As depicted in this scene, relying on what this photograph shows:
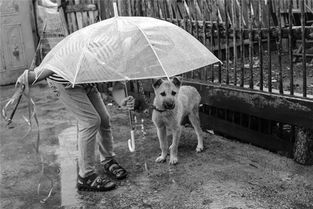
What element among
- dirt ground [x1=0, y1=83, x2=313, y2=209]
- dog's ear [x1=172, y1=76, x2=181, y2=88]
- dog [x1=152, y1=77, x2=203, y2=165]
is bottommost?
dirt ground [x1=0, y1=83, x2=313, y2=209]

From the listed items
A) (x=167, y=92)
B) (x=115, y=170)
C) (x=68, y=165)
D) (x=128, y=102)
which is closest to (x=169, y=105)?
(x=167, y=92)

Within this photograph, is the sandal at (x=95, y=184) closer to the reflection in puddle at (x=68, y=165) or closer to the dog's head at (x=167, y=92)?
the reflection in puddle at (x=68, y=165)

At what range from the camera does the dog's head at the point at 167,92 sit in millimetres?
5147

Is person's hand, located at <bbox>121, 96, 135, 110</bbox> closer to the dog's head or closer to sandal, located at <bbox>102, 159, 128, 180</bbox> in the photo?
the dog's head

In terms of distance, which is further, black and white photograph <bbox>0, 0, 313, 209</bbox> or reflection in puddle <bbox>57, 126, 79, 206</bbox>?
reflection in puddle <bbox>57, 126, 79, 206</bbox>

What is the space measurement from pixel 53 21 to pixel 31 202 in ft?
21.5

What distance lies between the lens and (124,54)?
391cm

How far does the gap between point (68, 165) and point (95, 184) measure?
101 centimetres

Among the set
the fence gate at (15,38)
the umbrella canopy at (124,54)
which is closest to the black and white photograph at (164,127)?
the umbrella canopy at (124,54)

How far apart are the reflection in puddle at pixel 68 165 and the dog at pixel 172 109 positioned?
113 cm

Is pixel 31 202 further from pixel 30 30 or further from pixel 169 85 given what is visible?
pixel 30 30

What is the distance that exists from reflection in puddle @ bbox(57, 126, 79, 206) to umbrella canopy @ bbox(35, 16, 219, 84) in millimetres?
1496

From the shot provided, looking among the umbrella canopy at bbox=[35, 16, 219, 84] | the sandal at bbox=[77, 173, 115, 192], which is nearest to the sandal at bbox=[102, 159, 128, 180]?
the sandal at bbox=[77, 173, 115, 192]

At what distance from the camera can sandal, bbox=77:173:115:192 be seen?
15.9 feet
